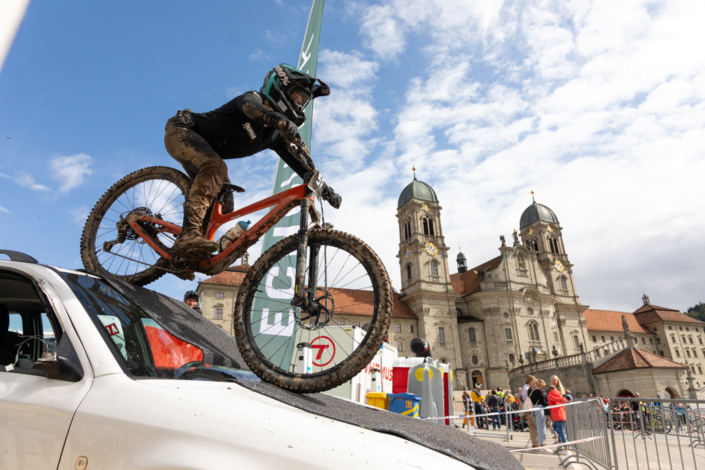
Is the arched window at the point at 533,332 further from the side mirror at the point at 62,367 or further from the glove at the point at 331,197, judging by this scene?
the side mirror at the point at 62,367

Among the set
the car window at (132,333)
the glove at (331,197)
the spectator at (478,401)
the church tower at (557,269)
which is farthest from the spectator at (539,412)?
A: the church tower at (557,269)

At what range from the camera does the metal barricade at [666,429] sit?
15.7 ft

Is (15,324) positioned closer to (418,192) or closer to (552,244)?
(418,192)

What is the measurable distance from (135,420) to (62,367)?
40 centimetres

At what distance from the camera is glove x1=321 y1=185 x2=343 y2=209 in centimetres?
351

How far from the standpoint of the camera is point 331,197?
357 centimetres

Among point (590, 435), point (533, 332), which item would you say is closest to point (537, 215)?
point (533, 332)

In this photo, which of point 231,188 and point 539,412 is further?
point 539,412

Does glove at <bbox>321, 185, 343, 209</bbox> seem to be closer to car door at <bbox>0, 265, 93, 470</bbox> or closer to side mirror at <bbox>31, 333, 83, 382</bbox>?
car door at <bbox>0, 265, 93, 470</bbox>

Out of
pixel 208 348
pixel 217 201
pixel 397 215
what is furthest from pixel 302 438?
pixel 397 215

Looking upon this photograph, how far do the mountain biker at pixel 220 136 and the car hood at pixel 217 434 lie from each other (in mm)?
1602

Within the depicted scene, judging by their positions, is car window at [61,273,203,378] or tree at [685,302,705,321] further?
tree at [685,302,705,321]

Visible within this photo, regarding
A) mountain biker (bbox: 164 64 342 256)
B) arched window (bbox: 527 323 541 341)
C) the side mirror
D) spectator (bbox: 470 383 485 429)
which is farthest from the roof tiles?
the side mirror

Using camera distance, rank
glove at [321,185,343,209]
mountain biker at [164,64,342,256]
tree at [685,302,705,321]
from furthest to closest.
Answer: tree at [685,302,705,321], glove at [321,185,343,209], mountain biker at [164,64,342,256]
